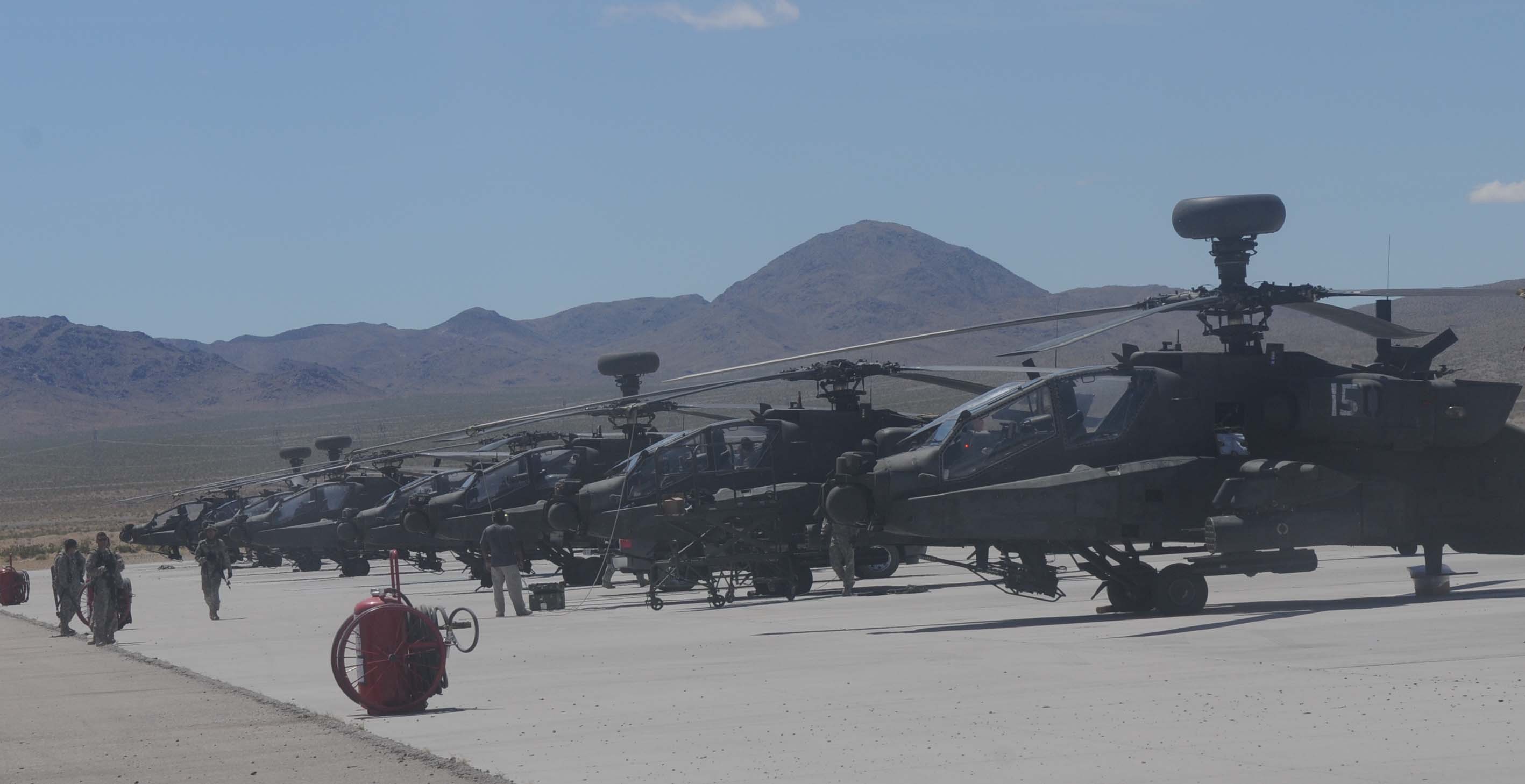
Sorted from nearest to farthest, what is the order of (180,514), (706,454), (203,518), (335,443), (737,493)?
(737,493) < (706,454) < (335,443) < (203,518) < (180,514)

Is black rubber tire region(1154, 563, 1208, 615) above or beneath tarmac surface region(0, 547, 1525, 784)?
above

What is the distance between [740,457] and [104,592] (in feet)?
25.5

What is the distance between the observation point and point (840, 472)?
53.7 ft

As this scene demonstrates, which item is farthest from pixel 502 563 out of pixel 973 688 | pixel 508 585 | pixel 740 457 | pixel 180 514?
pixel 180 514

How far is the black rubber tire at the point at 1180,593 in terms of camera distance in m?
15.9

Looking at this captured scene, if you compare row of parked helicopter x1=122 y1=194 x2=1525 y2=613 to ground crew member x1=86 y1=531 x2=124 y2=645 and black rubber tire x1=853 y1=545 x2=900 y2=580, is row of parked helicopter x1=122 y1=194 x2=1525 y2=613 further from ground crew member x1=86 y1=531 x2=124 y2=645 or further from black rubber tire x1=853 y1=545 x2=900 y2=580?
ground crew member x1=86 y1=531 x2=124 y2=645

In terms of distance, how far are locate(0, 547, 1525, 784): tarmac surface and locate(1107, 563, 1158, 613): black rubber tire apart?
0.76 ft

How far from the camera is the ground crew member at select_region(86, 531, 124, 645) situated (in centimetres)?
1895

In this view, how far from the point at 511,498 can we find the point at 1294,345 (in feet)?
373

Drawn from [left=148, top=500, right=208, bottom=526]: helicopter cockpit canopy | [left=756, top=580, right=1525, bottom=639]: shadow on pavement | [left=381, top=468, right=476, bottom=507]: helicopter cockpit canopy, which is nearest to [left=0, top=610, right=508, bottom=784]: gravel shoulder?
[left=756, top=580, right=1525, bottom=639]: shadow on pavement

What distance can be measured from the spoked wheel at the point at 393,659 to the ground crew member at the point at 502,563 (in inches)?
376

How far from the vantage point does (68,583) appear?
68.9 feet

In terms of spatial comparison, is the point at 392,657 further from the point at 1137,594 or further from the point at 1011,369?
the point at 1137,594

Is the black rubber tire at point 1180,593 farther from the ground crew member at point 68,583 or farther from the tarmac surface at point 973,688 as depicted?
the ground crew member at point 68,583
